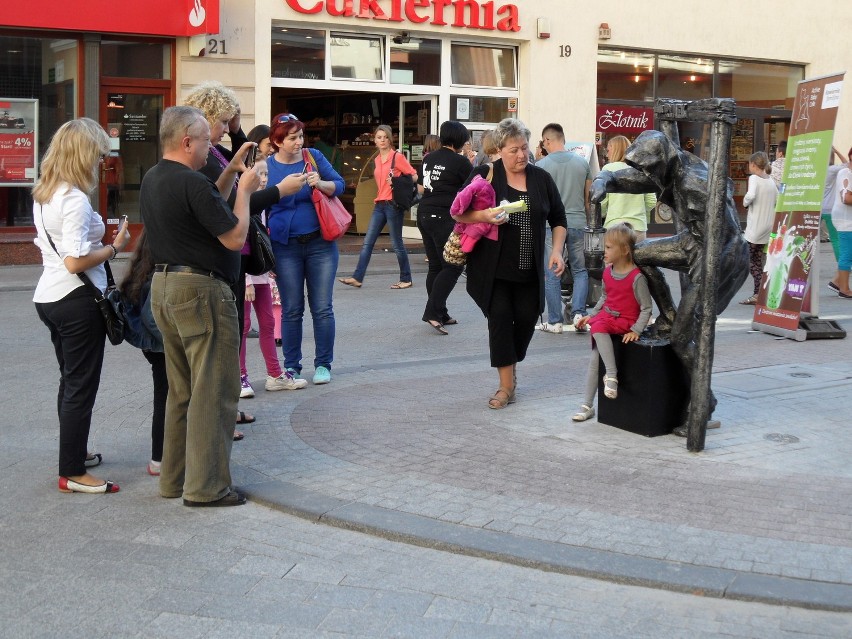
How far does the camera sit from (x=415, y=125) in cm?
2002

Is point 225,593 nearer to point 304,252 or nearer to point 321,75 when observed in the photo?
point 304,252

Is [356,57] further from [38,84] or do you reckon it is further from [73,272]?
[73,272]

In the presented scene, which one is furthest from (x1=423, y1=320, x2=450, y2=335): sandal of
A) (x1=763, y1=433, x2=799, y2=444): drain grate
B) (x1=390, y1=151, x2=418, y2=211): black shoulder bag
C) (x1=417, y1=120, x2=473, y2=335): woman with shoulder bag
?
(x1=763, y1=433, x2=799, y2=444): drain grate

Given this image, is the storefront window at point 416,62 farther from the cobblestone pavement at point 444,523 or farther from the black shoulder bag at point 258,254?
the black shoulder bag at point 258,254

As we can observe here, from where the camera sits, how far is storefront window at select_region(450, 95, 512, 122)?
65.4 feet

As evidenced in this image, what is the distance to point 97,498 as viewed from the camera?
5773 mm

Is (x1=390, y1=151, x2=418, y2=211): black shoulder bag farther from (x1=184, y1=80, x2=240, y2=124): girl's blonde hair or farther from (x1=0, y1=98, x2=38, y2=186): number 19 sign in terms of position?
(x1=184, y1=80, x2=240, y2=124): girl's blonde hair

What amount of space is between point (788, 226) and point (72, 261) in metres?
7.21

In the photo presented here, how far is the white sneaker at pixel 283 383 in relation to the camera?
27.0ft

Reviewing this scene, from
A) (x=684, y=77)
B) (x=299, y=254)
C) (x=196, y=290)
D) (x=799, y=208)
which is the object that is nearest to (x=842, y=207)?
(x=799, y=208)

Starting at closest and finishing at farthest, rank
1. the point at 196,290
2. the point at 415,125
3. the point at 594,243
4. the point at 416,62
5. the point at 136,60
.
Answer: the point at 196,290 < the point at 594,243 < the point at 136,60 < the point at 416,62 < the point at 415,125

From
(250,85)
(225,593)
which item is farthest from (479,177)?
(250,85)

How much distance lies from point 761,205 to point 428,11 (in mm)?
8082

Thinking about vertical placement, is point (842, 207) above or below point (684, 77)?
below
